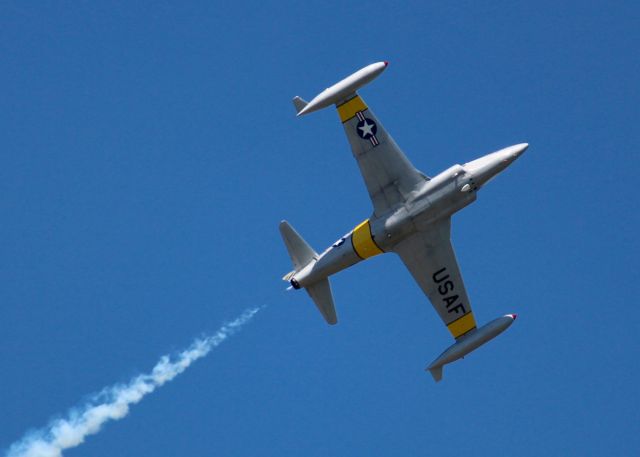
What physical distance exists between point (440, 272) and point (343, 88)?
33.5 feet

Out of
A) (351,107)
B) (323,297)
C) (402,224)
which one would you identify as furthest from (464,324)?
(351,107)

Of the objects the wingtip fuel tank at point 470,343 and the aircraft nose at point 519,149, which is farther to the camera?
the wingtip fuel tank at point 470,343

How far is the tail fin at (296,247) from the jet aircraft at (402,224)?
0.16ft

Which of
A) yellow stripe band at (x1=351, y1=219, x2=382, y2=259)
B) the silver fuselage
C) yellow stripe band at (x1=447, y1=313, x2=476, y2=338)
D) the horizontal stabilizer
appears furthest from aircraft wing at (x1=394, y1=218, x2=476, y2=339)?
the horizontal stabilizer

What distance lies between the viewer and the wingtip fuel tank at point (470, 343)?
5425 cm

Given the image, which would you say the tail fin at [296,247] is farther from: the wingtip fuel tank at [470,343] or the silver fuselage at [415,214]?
the wingtip fuel tank at [470,343]

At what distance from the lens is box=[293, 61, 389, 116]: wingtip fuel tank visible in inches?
2051

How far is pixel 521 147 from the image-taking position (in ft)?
169

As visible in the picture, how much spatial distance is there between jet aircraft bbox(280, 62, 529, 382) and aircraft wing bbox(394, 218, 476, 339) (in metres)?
0.05

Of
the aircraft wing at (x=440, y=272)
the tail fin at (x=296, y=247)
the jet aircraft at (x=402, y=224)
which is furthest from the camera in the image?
the tail fin at (x=296, y=247)

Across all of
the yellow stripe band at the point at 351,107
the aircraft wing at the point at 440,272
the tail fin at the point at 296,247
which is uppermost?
the yellow stripe band at the point at 351,107

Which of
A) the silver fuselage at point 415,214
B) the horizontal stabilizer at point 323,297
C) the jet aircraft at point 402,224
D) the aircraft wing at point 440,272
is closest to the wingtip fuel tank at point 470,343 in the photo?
the jet aircraft at point 402,224

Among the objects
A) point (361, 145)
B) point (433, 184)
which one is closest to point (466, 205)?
point (433, 184)

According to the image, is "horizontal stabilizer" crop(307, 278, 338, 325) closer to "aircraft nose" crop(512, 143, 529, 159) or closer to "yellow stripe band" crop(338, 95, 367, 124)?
"yellow stripe band" crop(338, 95, 367, 124)
